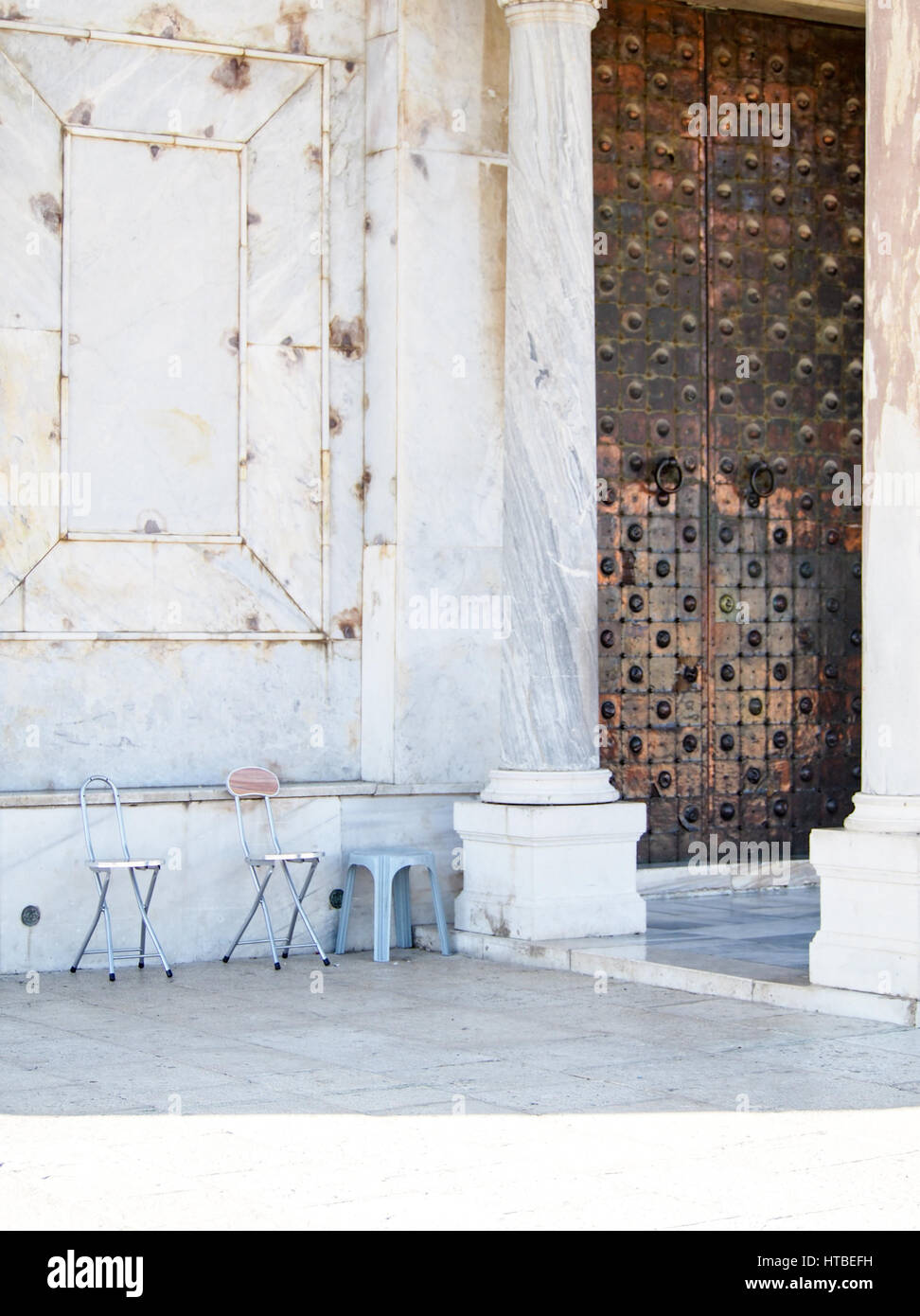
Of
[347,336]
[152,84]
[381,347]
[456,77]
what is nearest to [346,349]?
[347,336]

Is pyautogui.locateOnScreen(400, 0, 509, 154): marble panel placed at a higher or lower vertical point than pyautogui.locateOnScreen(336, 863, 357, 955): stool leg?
higher

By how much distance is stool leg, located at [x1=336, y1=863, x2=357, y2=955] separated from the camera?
10477 mm

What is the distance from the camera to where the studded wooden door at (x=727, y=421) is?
39.4 ft

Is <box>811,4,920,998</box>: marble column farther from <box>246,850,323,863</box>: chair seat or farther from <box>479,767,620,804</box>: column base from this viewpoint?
<box>246,850,323,863</box>: chair seat

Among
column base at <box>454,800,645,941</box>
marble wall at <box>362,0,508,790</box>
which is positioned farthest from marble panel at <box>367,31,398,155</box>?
column base at <box>454,800,645,941</box>

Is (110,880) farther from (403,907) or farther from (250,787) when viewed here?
(403,907)

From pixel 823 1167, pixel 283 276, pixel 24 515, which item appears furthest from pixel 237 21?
pixel 823 1167

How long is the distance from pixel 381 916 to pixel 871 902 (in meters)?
2.82

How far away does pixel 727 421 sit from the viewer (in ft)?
40.8

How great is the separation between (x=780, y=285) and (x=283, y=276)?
3524 mm

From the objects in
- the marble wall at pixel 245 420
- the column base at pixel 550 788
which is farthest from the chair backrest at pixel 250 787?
the column base at pixel 550 788

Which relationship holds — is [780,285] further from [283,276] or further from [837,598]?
[283,276]

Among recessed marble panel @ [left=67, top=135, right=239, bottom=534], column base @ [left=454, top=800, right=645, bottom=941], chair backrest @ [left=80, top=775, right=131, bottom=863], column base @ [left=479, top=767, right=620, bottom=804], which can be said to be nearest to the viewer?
chair backrest @ [left=80, top=775, right=131, bottom=863]

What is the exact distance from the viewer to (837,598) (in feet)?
42.1
